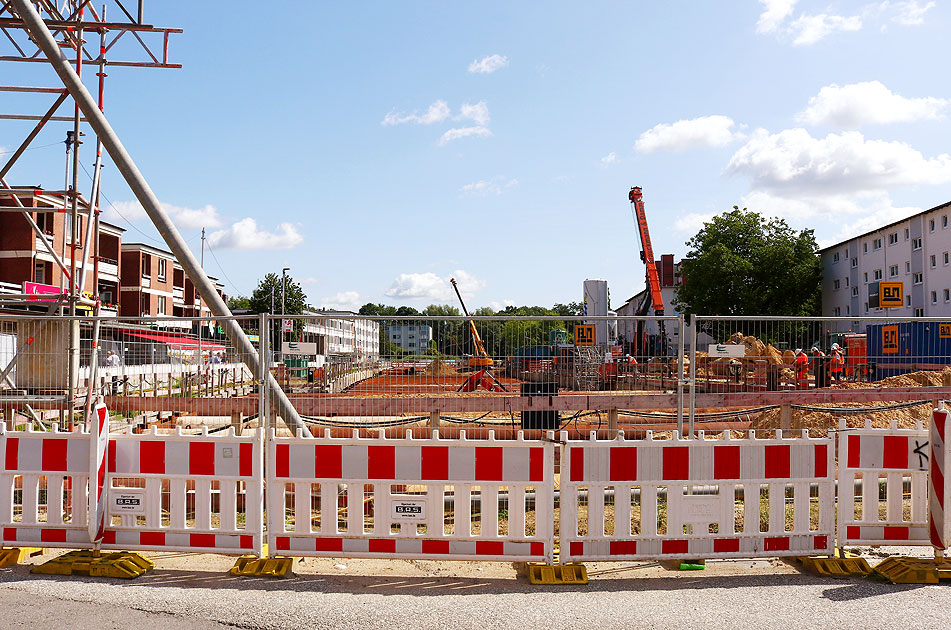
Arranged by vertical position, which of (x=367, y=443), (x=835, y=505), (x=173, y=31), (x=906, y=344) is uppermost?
(x=173, y=31)

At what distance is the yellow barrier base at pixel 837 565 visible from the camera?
235 inches

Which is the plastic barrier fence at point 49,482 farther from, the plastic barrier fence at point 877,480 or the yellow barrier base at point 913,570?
the yellow barrier base at point 913,570

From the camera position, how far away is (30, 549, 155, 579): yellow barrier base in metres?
5.85

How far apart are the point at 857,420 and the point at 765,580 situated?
8.03m

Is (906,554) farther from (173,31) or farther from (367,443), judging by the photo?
(173,31)

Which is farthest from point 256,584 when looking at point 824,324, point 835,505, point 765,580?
point 824,324

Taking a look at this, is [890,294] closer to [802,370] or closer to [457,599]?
[802,370]

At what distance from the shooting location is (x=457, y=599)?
5.38m

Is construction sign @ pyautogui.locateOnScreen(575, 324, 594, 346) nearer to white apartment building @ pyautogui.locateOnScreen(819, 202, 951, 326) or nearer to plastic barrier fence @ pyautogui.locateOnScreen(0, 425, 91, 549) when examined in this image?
plastic barrier fence @ pyautogui.locateOnScreen(0, 425, 91, 549)

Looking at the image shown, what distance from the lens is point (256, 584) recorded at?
5.66 metres

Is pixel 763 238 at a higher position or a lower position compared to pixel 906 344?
higher

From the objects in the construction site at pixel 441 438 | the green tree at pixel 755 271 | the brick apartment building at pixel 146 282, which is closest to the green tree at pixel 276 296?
the brick apartment building at pixel 146 282

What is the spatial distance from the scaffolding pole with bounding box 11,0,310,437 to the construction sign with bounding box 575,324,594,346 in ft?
11.9

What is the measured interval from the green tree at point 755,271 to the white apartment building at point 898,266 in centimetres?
200
